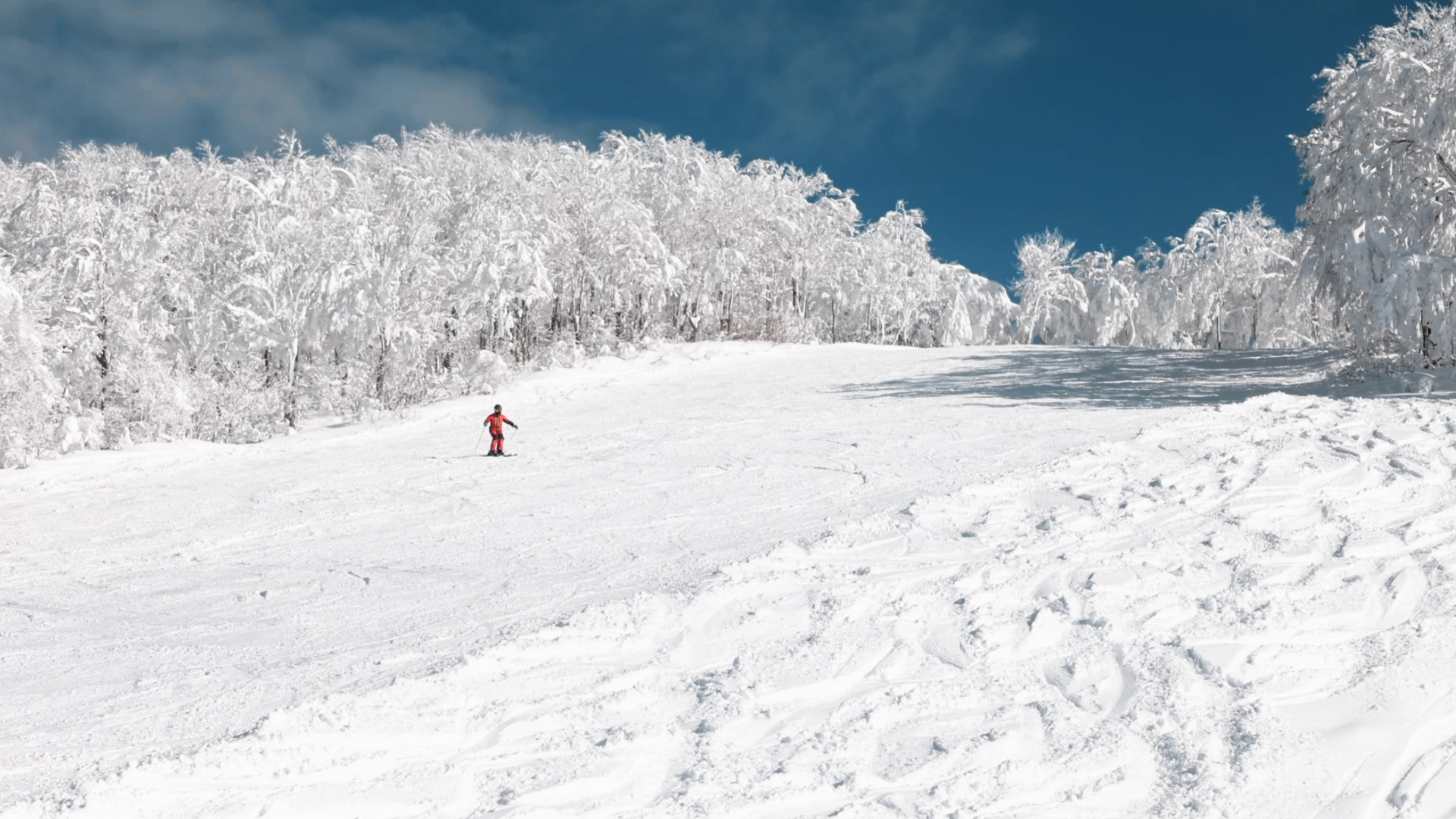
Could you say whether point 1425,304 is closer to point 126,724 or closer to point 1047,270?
point 126,724

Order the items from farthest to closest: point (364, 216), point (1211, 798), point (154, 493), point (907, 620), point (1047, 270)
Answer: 1. point (1047, 270)
2. point (364, 216)
3. point (154, 493)
4. point (907, 620)
5. point (1211, 798)

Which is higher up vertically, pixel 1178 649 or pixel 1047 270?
pixel 1047 270

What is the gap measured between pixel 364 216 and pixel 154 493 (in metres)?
13.6

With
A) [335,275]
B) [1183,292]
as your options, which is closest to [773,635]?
[335,275]

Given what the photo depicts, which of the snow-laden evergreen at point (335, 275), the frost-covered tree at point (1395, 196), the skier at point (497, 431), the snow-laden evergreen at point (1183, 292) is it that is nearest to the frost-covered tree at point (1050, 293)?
the snow-laden evergreen at point (1183, 292)

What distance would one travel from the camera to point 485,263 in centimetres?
2412

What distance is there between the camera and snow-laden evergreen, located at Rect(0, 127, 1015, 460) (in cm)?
2050

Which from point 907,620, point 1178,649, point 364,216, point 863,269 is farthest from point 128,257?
point 863,269

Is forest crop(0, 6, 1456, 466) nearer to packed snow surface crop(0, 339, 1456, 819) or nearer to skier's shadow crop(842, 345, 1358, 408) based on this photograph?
skier's shadow crop(842, 345, 1358, 408)

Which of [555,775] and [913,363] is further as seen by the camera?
[913,363]

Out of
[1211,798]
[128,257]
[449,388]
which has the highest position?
[128,257]

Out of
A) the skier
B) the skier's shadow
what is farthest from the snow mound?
the skier's shadow

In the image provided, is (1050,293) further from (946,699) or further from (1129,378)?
(946,699)

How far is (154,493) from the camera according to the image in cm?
1162
